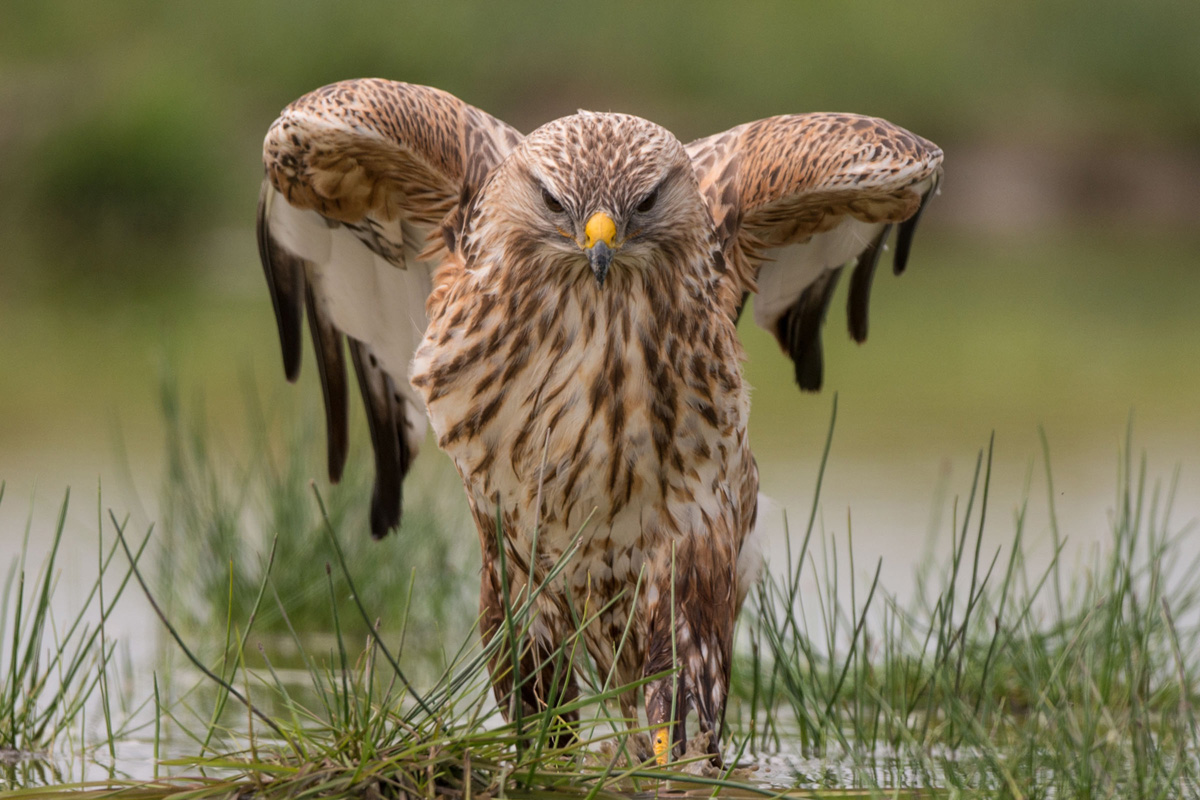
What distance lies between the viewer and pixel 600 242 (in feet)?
12.0

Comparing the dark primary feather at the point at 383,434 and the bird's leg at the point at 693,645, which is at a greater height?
the dark primary feather at the point at 383,434

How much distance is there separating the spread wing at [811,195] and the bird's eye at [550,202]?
0.73 metres

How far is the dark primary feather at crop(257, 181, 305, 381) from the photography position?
17.4 feet

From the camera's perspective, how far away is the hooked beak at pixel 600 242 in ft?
11.9

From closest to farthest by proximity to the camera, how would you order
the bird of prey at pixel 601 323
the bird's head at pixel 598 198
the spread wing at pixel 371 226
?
the bird's head at pixel 598 198 → the bird of prey at pixel 601 323 → the spread wing at pixel 371 226

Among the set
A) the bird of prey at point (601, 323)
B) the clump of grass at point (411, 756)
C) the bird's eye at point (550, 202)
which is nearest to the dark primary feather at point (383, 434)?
the bird of prey at point (601, 323)

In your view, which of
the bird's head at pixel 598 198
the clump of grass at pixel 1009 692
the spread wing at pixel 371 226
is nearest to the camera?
the clump of grass at pixel 1009 692

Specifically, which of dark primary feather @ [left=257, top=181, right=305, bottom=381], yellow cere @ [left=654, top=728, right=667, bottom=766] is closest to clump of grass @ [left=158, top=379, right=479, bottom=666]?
dark primary feather @ [left=257, top=181, right=305, bottom=381]

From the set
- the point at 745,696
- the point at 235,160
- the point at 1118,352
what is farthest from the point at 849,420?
the point at 235,160

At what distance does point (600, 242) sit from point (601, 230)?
0.10 feet

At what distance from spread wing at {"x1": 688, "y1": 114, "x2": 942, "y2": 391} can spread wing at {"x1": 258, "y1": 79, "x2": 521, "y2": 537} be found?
700mm

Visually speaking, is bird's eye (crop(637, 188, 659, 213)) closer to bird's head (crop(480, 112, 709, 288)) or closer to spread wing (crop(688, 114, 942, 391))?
bird's head (crop(480, 112, 709, 288))

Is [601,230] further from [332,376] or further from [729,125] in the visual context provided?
[729,125]

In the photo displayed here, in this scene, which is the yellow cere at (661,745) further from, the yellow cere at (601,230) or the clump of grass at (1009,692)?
the yellow cere at (601,230)
